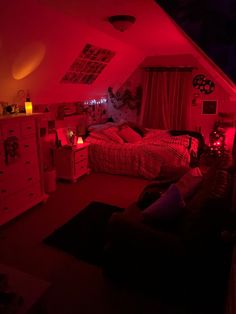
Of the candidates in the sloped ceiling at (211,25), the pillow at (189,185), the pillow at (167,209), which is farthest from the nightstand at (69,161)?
the sloped ceiling at (211,25)

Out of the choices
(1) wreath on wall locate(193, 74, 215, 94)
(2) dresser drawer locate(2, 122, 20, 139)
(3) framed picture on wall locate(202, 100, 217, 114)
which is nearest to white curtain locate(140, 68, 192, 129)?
(1) wreath on wall locate(193, 74, 215, 94)

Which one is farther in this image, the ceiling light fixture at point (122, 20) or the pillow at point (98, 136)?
the pillow at point (98, 136)

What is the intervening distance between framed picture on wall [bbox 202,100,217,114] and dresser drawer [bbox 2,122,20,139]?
4625 mm

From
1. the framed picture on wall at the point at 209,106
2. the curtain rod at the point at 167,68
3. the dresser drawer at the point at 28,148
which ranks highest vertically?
the curtain rod at the point at 167,68

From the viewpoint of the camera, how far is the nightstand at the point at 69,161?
452 cm

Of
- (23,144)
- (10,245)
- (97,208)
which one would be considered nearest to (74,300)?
(10,245)

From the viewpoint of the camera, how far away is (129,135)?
534cm

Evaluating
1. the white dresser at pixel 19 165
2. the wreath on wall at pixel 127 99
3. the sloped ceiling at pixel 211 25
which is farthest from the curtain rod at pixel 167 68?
the sloped ceiling at pixel 211 25

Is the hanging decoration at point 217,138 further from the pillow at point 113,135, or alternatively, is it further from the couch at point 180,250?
the couch at point 180,250

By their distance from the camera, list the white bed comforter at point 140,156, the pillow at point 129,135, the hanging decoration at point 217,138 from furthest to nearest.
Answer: the hanging decoration at point 217,138 → the pillow at point 129,135 → the white bed comforter at point 140,156

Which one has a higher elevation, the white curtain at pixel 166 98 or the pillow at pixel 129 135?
the white curtain at pixel 166 98

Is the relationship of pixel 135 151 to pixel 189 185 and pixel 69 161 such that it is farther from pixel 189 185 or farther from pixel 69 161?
pixel 189 185

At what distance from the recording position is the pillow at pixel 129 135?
528 cm

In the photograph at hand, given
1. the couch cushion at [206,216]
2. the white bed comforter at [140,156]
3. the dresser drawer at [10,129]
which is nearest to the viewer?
the couch cushion at [206,216]
